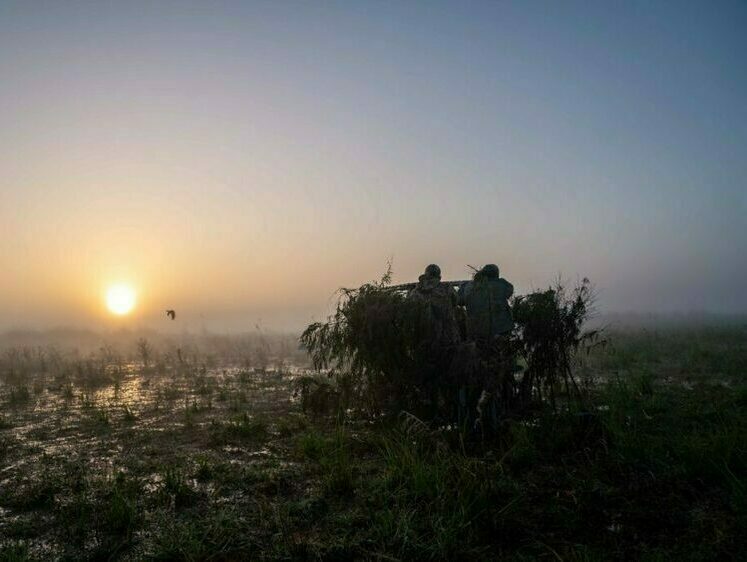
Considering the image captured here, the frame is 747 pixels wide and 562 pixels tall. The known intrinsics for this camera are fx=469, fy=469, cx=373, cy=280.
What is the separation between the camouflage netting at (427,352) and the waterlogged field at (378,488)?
0.61m

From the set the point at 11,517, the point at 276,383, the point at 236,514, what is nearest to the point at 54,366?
the point at 276,383

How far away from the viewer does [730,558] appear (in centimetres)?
385

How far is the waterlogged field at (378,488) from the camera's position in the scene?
4.26m

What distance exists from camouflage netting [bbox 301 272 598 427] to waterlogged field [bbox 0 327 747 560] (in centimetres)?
61

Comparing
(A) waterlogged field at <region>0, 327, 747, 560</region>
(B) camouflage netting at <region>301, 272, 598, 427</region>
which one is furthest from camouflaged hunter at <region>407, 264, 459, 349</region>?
(A) waterlogged field at <region>0, 327, 747, 560</region>

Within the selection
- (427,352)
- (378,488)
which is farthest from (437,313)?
(378,488)

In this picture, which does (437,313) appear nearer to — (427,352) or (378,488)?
(427,352)

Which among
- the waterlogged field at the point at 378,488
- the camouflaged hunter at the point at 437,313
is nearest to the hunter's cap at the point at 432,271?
the camouflaged hunter at the point at 437,313

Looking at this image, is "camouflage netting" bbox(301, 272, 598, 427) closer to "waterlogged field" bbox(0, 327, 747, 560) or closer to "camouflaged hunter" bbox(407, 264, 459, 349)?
"camouflaged hunter" bbox(407, 264, 459, 349)

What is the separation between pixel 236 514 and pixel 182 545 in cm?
77

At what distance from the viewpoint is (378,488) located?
5320 millimetres

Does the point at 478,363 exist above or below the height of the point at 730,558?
above

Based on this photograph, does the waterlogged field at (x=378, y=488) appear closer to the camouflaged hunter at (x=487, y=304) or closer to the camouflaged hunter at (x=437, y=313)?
the camouflaged hunter at (x=437, y=313)

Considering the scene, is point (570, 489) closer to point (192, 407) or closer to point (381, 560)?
point (381, 560)
